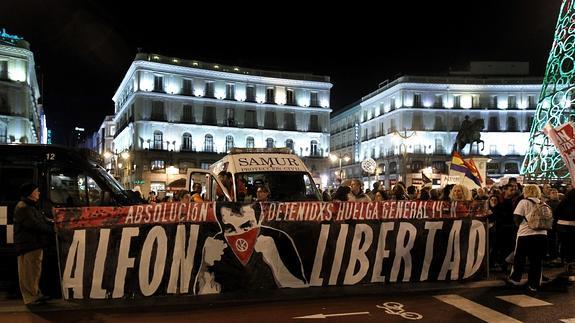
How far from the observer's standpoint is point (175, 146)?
62.9 m

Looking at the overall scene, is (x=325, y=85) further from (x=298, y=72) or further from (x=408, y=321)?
(x=408, y=321)

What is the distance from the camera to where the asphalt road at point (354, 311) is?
6.86m

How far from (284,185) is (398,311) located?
5.51m

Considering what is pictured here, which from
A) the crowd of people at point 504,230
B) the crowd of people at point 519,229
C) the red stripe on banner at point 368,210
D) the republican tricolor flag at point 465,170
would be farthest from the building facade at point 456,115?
the red stripe on banner at point 368,210

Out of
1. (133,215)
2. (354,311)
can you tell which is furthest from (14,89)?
(354,311)

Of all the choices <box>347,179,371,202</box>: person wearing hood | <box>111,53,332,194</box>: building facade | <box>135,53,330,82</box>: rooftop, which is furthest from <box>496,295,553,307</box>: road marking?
<box>135,53,330,82</box>: rooftop

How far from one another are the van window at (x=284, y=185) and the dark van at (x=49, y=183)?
374 centimetres

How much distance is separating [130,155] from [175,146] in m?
5.60

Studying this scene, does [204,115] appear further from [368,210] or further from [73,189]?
[368,210]

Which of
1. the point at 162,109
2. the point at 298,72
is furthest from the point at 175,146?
the point at 298,72

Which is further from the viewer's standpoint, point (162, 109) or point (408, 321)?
point (162, 109)

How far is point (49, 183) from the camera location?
9.01 metres

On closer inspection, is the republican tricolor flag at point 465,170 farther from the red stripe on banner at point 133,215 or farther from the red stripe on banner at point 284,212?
the red stripe on banner at point 133,215

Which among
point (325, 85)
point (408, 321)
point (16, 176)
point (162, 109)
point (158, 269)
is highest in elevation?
point (325, 85)
